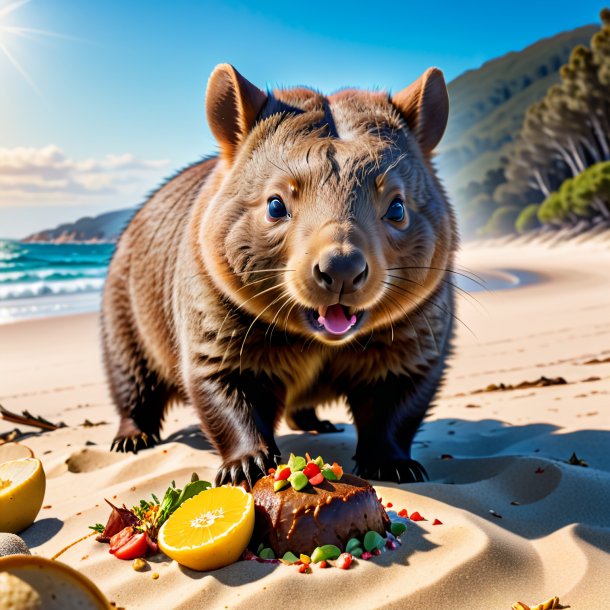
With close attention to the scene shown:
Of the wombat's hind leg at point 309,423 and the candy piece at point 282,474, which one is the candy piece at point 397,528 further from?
the wombat's hind leg at point 309,423

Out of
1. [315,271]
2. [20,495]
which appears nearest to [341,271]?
[315,271]

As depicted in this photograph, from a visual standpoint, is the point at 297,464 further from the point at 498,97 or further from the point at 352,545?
the point at 498,97

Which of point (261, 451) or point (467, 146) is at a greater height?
point (467, 146)

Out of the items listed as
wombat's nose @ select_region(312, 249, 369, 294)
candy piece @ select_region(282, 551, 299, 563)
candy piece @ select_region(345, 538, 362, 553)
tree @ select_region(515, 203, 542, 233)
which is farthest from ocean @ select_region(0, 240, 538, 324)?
tree @ select_region(515, 203, 542, 233)

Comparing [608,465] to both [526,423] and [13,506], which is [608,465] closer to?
[526,423]

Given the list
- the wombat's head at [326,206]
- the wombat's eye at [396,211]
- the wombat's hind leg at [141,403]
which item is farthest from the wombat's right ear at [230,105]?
the wombat's hind leg at [141,403]

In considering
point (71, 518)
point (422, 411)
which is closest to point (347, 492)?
point (422, 411)
